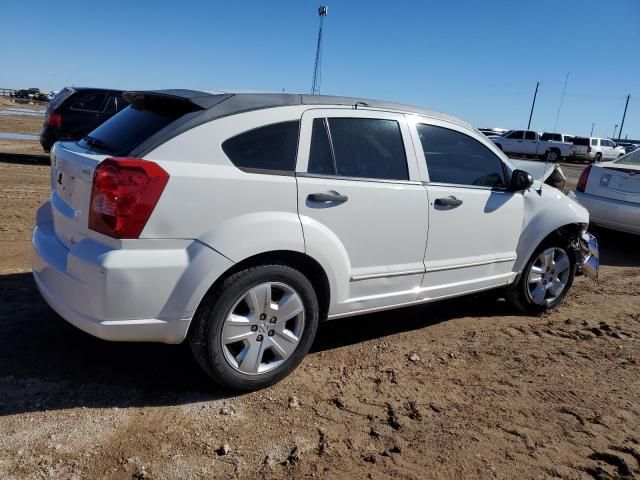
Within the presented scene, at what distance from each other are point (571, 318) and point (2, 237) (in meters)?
5.96

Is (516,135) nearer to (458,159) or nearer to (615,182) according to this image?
(615,182)

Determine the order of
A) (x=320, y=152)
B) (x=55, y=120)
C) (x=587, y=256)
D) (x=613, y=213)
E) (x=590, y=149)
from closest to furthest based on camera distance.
→ (x=320, y=152) → (x=587, y=256) → (x=613, y=213) → (x=55, y=120) → (x=590, y=149)

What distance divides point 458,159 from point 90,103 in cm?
1037

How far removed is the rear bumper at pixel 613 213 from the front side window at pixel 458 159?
3.48 meters

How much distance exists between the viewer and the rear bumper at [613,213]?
7.59 m

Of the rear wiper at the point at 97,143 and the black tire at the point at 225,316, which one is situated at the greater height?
the rear wiper at the point at 97,143

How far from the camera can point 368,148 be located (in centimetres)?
378

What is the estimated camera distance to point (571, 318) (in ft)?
16.9

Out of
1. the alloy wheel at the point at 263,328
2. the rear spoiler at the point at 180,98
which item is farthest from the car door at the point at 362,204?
the rear spoiler at the point at 180,98

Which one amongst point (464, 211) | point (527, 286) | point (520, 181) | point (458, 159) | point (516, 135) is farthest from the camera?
point (516, 135)

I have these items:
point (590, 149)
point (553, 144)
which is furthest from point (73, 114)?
point (590, 149)

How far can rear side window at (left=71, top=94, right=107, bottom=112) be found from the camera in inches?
479

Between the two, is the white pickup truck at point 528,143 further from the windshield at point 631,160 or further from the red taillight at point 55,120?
the red taillight at point 55,120

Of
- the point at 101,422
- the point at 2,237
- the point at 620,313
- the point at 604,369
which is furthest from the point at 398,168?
the point at 2,237
